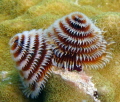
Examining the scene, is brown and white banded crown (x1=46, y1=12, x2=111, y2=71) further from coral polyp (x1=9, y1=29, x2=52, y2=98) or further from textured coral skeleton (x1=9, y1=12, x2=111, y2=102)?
coral polyp (x1=9, y1=29, x2=52, y2=98)

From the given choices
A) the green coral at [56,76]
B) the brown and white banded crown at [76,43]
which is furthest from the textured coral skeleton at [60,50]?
the green coral at [56,76]

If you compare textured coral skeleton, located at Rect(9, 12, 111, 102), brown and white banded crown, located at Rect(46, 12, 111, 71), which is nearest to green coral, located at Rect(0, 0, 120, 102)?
textured coral skeleton, located at Rect(9, 12, 111, 102)

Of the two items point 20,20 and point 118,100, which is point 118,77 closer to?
point 118,100

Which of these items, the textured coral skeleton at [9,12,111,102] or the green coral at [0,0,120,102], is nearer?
the textured coral skeleton at [9,12,111,102]

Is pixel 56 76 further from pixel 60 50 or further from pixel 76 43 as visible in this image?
pixel 76 43

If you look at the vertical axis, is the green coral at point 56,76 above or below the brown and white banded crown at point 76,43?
below

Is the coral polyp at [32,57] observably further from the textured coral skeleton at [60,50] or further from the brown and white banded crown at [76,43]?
the brown and white banded crown at [76,43]

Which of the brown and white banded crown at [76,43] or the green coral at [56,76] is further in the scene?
the green coral at [56,76]
